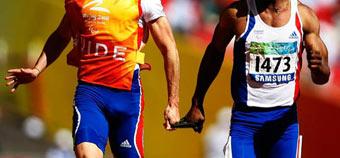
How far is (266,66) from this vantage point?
660cm

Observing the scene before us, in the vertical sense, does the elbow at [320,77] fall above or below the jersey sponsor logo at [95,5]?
below

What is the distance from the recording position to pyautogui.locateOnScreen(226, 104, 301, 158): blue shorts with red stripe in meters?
6.71

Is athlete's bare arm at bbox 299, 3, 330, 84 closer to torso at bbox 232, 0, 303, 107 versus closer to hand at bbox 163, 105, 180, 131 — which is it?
torso at bbox 232, 0, 303, 107

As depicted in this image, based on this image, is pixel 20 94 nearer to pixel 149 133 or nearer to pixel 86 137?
pixel 149 133

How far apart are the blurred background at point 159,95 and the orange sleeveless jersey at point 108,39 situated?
12.3 feet

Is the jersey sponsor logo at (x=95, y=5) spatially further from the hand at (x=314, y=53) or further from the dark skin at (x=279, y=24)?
the hand at (x=314, y=53)

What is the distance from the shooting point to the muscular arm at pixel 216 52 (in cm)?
661

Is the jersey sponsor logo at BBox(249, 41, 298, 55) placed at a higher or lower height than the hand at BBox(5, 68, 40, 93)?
higher

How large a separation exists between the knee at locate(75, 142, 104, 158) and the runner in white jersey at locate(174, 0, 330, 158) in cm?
54

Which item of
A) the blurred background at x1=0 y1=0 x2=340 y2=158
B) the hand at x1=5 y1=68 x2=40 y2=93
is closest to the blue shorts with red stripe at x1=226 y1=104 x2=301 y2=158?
the hand at x1=5 y1=68 x2=40 y2=93

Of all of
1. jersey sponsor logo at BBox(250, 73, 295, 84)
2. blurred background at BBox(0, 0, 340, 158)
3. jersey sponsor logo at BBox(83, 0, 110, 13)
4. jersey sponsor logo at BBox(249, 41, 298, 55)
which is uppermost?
jersey sponsor logo at BBox(83, 0, 110, 13)

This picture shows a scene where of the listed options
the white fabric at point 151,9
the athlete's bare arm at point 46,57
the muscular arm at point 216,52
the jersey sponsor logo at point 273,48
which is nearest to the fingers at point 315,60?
the jersey sponsor logo at point 273,48

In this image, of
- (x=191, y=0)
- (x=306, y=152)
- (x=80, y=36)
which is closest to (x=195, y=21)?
(x=191, y=0)

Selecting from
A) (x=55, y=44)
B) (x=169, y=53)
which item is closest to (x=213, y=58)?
(x=169, y=53)
